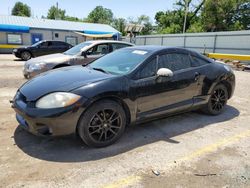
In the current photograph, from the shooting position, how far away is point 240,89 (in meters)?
7.93

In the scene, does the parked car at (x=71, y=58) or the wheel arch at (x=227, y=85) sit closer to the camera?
the wheel arch at (x=227, y=85)

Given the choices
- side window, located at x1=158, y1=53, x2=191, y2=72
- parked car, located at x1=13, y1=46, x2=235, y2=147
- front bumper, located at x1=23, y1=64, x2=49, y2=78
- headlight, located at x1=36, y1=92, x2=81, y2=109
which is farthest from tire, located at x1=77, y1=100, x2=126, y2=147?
front bumper, located at x1=23, y1=64, x2=49, y2=78

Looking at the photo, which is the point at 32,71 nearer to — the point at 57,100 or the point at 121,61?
the point at 121,61

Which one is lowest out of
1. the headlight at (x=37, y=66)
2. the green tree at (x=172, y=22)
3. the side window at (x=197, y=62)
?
the headlight at (x=37, y=66)

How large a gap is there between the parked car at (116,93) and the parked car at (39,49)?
12.9m

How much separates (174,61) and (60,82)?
6.89 feet

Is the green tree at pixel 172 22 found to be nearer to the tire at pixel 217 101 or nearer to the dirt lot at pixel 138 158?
the tire at pixel 217 101

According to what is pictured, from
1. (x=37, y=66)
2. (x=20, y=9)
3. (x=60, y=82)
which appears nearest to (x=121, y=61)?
(x=60, y=82)

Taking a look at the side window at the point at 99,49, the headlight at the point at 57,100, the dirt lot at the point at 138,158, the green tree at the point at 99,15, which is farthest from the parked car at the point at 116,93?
the green tree at the point at 99,15

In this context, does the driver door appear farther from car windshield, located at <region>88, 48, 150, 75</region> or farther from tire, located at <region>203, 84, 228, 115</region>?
tire, located at <region>203, 84, 228, 115</region>

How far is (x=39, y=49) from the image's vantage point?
16188 mm

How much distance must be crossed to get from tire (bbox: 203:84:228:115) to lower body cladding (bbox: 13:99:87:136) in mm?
2924

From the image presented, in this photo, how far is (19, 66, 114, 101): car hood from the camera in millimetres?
3250

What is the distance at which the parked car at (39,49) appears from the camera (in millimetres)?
15727
